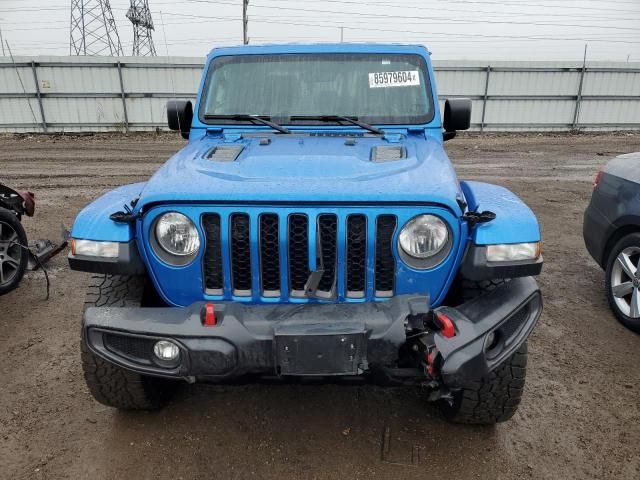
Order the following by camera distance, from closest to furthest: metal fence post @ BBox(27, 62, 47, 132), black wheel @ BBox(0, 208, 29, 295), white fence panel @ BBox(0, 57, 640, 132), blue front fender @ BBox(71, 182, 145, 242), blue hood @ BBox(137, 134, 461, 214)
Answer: blue hood @ BBox(137, 134, 461, 214) → blue front fender @ BBox(71, 182, 145, 242) → black wheel @ BBox(0, 208, 29, 295) → metal fence post @ BBox(27, 62, 47, 132) → white fence panel @ BBox(0, 57, 640, 132)

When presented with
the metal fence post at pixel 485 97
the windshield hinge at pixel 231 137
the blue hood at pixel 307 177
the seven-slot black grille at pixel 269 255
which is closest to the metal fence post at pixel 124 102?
the metal fence post at pixel 485 97

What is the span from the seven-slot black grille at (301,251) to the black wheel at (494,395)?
29.0 inches

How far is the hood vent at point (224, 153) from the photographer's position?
2911mm

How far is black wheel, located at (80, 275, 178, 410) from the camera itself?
2.60 metres

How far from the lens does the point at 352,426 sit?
2912 mm

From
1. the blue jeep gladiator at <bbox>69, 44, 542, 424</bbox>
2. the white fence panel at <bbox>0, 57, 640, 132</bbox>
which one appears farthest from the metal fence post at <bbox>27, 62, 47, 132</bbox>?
the blue jeep gladiator at <bbox>69, 44, 542, 424</bbox>

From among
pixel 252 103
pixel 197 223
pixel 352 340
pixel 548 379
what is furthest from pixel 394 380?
pixel 252 103

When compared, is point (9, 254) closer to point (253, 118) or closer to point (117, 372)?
point (117, 372)

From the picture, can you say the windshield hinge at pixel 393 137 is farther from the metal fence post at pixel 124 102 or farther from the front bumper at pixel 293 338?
the metal fence post at pixel 124 102

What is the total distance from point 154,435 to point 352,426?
1.08 meters

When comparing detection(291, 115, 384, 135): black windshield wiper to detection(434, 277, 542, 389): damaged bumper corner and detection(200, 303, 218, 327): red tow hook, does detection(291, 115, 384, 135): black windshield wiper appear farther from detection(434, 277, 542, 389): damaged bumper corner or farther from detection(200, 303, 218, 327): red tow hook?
detection(200, 303, 218, 327): red tow hook

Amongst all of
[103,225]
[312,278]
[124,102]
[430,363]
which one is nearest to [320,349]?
[312,278]

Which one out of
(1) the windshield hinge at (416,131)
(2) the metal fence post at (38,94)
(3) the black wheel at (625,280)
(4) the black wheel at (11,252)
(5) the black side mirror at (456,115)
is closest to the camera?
(1) the windshield hinge at (416,131)

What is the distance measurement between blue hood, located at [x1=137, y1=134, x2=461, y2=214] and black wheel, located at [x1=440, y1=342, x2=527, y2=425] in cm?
90
